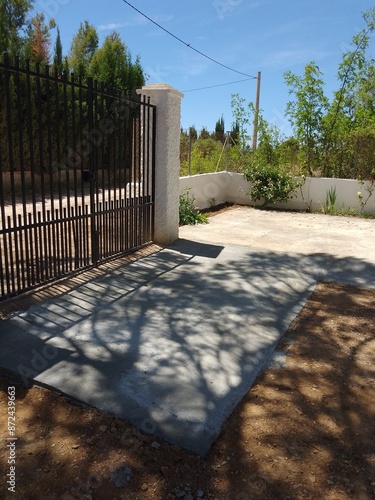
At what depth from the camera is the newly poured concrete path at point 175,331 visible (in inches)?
107

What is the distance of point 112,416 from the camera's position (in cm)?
257

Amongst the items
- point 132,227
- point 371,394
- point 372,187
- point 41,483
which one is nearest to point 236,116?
point 372,187

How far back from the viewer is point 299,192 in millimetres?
12297

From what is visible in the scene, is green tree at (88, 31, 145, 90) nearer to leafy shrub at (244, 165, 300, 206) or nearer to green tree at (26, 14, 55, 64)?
green tree at (26, 14, 55, 64)

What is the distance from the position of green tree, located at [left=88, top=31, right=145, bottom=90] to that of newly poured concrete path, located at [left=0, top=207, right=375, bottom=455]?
11540 millimetres

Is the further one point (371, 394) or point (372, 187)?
point (372, 187)

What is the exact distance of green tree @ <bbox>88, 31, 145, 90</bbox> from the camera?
52.5ft

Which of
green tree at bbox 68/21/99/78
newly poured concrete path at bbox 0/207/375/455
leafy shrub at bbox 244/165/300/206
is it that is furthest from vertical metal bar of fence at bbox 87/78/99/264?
green tree at bbox 68/21/99/78

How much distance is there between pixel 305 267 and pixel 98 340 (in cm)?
356

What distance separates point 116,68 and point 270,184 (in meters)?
8.28

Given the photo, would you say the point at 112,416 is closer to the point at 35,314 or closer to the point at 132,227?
the point at 35,314

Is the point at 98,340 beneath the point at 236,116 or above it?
beneath

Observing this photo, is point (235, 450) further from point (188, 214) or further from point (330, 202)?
point (330, 202)

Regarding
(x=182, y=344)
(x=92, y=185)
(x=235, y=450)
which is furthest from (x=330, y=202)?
(x=235, y=450)
